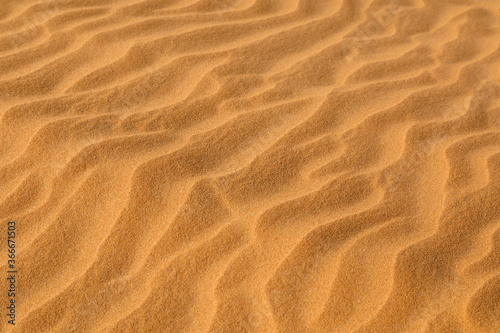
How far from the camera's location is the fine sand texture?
1820 millimetres

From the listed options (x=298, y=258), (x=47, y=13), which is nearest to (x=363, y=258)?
(x=298, y=258)

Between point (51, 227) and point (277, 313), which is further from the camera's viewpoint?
point (51, 227)

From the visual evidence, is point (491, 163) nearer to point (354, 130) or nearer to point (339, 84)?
point (354, 130)

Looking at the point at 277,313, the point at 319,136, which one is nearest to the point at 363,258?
the point at 277,313

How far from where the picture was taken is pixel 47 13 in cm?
306

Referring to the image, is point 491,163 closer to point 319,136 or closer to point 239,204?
point 319,136

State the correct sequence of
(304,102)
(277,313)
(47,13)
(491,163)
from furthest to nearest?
(47,13), (304,102), (491,163), (277,313)

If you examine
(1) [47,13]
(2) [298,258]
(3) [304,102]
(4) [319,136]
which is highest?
(1) [47,13]

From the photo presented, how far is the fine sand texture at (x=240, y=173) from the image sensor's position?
182 centimetres

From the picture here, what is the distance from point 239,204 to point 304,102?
73 cm

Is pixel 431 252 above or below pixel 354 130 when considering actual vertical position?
below

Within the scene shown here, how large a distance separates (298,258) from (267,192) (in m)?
0.33

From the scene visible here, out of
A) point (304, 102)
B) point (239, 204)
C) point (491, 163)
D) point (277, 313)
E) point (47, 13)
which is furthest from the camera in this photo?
point (47, 13)

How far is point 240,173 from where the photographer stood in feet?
7.28
